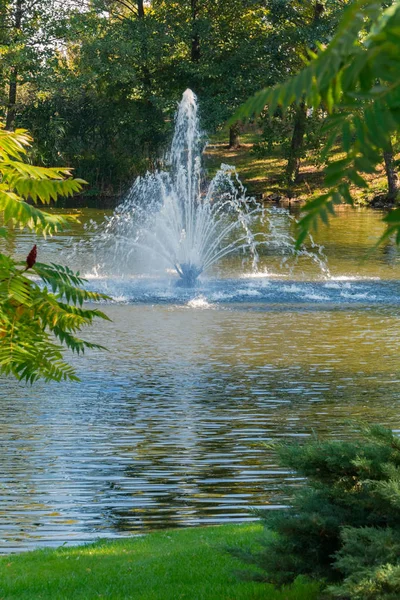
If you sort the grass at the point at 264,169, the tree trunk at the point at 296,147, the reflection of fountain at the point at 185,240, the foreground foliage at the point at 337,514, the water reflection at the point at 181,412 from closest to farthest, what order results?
the foreground foliage at the point at 337,514, the water reflection at the point at 181,412, the reflection of fountain at the point at 185,240, the grass at the point at 264,169, the tree trunk at the point at 296,147

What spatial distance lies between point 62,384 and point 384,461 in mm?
8522

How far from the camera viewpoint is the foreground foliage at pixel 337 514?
452cm

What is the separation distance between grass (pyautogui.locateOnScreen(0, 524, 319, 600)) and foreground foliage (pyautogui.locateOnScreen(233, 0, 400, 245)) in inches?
156

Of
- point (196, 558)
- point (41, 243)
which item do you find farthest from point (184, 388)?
point (41, 243)

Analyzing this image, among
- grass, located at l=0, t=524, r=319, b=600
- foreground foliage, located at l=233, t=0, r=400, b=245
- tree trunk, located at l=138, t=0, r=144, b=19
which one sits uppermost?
tree trunk, located at l=138, t=0, r=144, b=19

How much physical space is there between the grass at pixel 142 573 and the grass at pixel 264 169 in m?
34.1

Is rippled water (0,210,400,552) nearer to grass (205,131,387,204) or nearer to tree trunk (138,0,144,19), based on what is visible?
grass (205,131,387,204)

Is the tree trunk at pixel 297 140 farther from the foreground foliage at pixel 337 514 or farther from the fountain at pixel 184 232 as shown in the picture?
the foreground foliage at pixel 337 514

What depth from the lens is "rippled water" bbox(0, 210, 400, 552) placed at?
26.9 ft

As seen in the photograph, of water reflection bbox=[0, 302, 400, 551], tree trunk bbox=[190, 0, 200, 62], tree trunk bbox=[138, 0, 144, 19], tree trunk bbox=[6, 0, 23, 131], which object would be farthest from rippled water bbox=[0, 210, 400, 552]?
tree trunk bbox=[138, 0, 144, 19]

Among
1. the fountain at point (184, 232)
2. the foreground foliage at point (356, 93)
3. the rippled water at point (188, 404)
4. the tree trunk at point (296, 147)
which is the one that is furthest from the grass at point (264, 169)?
the foreground foliage at point (356, 93)

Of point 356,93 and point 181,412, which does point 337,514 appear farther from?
point 181,412

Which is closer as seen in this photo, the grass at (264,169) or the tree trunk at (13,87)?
the tree trunk at (13,87)

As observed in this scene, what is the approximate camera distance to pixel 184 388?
12547 millimetres
